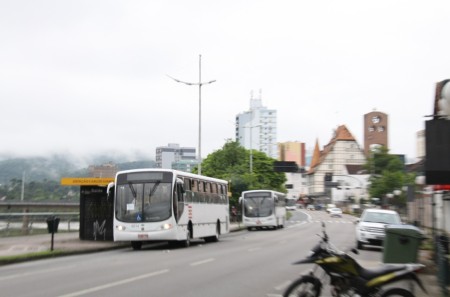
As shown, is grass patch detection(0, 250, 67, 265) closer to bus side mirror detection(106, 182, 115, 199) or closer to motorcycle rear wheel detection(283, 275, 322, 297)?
bus side mirror detection(106, 182, 115, 199)

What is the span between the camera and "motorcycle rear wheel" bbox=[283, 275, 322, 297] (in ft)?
27.7

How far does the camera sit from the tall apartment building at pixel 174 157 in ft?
179

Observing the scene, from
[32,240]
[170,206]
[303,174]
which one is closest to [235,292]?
[170,206]

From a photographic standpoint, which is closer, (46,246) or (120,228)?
(46,246)

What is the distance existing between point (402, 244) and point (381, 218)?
526 inches

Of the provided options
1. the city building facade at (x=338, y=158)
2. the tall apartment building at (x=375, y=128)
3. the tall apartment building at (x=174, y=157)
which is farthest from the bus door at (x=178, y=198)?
the city building facade at (x=338, y=158)

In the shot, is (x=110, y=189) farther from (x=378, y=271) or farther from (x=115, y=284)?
(x=378, y=271)

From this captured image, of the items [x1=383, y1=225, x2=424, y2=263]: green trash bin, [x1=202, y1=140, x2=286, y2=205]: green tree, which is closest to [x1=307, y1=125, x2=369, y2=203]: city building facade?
[x1=202, y1=140, x2=286, y2=205]: green tree

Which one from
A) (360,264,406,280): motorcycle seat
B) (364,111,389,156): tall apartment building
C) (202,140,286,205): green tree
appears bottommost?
(360,264,406,280): motorcycle seat

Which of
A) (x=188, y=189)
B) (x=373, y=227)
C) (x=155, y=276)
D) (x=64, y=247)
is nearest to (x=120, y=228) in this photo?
(x=64, y=247)

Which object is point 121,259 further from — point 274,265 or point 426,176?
point 426,176

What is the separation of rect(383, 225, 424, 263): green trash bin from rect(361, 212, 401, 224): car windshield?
12705 millimetres

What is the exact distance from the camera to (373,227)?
80.4 feet

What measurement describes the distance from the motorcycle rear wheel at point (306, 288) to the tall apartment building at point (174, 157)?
146ft
